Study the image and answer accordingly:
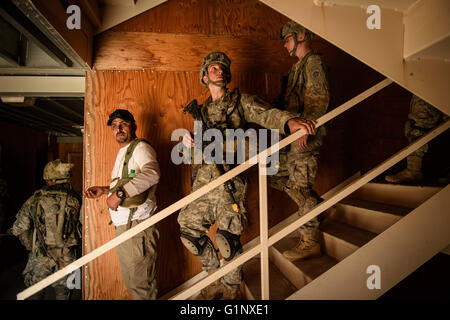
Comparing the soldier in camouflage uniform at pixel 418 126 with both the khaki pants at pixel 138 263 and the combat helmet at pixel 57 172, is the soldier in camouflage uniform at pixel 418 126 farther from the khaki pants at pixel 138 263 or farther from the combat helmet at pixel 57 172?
the combat helmet at pixel 57 172

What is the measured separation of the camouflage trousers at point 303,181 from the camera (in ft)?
6.76

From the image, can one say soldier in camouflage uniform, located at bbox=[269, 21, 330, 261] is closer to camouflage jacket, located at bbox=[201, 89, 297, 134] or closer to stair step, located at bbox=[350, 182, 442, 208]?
camouflage jacket, located at bbox=[201, 89, 297, 134]

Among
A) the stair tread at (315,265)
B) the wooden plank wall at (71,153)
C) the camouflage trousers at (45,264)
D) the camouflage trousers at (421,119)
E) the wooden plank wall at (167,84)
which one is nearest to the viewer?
the stair tread at (315,265)

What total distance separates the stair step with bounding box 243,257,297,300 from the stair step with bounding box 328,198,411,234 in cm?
94

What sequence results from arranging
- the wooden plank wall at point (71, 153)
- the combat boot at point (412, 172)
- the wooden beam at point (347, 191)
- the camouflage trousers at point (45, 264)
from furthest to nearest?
the wooden plank wall at point (71, 153), the camouflage trousers at point (45, 264), the combat boot at point (412, 172), the wooden beam at point (347, 191)

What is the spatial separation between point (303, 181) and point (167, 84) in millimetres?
2053

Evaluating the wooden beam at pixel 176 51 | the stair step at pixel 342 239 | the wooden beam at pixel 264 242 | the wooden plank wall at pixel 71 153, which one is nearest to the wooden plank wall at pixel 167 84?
the wooden beam at pixel 176 51

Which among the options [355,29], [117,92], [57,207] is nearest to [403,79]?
[355,29]

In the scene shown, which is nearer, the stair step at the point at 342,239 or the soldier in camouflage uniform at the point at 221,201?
the stair step at the point at 342,239

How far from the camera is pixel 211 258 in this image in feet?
6.81

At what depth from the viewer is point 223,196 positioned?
1.99 meters

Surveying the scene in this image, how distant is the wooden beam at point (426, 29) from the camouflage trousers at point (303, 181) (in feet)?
3.49

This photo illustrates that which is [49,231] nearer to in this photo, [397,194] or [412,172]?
[397,194]

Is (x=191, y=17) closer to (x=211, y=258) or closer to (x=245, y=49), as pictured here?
(x=245, y=49)
